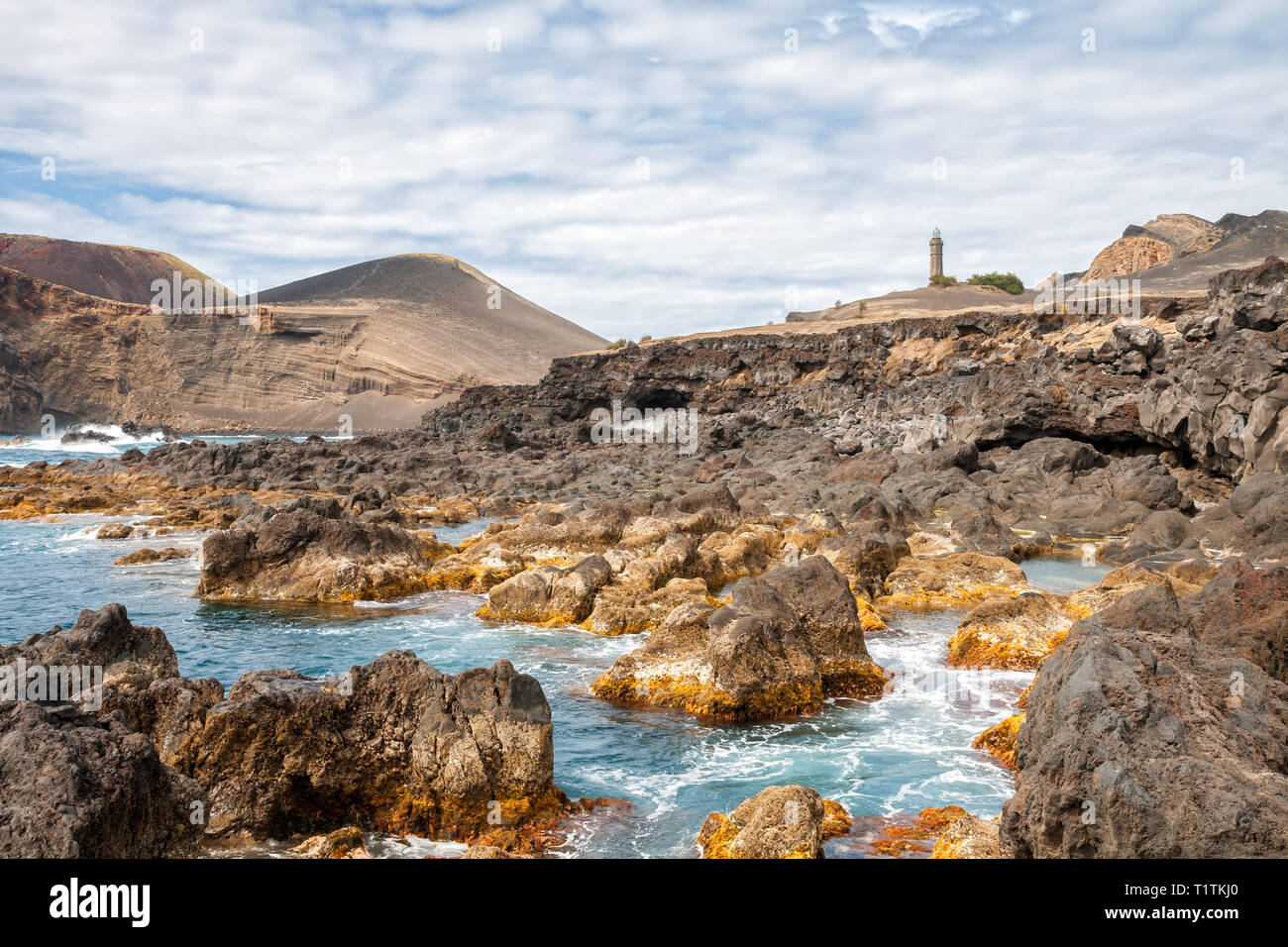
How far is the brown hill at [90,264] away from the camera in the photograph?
156m

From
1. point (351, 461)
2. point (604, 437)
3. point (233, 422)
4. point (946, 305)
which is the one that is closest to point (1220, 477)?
point (351, 461)

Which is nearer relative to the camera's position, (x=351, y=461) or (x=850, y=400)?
→ (x=351, y=461)

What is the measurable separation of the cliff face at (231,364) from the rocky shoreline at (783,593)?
63.9 metres

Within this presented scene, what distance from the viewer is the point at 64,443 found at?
7756 cm

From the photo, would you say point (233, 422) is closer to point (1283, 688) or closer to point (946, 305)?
point (946, 305)

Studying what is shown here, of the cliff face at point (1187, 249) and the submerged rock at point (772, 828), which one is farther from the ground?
the cliff face at point (1187, 249)

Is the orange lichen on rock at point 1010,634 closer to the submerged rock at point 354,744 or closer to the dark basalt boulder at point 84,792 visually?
the submerged rock at point 354,744

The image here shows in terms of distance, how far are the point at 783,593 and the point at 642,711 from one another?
2.81 metres

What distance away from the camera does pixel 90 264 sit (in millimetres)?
166625

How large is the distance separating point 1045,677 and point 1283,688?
5.93 ft

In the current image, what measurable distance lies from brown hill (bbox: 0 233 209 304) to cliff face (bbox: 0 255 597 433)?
53.8 meters

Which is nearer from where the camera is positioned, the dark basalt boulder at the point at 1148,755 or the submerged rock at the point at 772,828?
the dark basalt boulder at the point at 1148,755

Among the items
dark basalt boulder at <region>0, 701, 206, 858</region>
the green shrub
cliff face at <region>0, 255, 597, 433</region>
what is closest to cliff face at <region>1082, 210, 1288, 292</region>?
the green shrub

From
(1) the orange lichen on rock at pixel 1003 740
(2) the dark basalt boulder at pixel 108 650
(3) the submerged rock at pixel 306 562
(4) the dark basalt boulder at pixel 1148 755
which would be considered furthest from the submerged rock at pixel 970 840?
(3) the submerged rock at pixel 306 562
